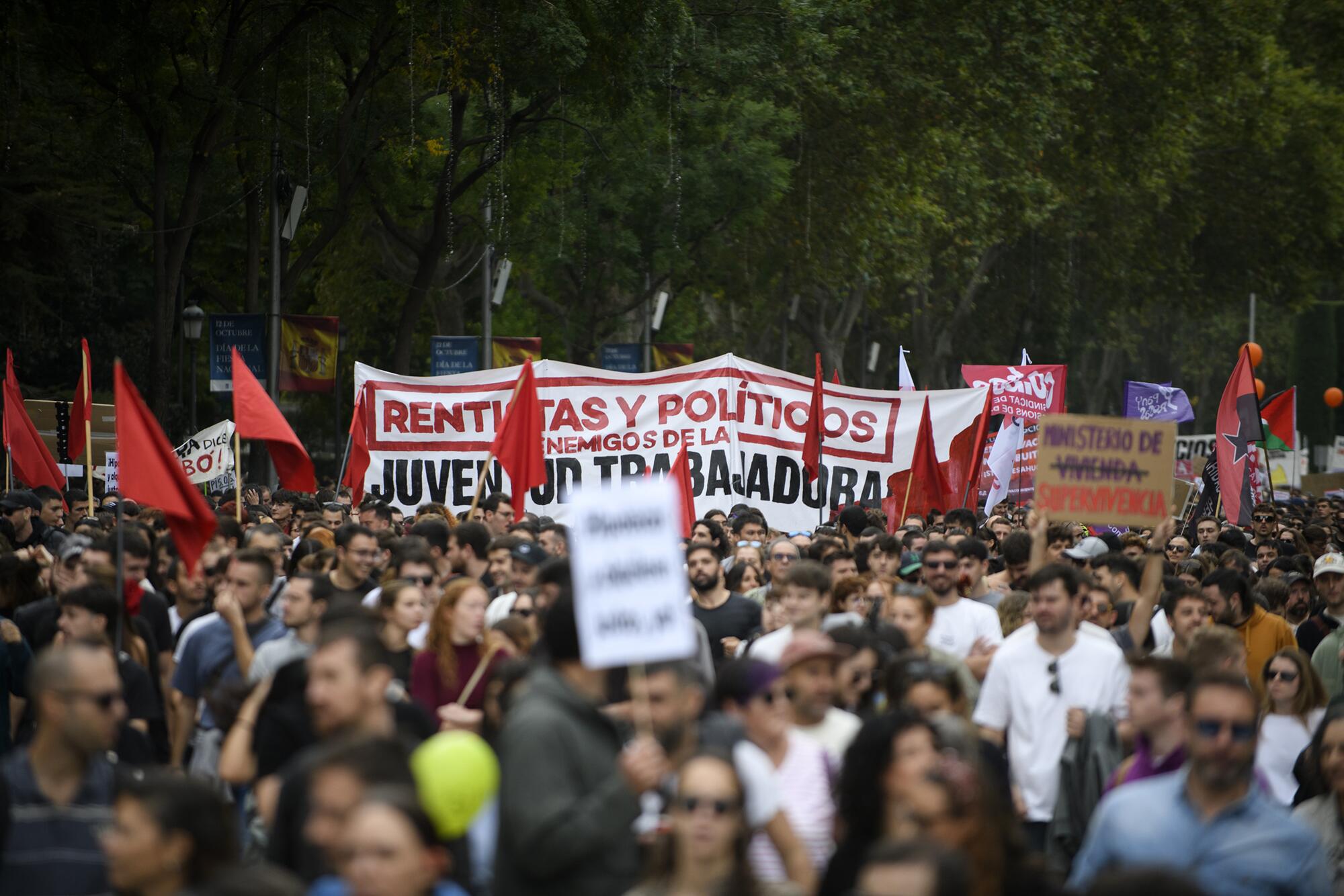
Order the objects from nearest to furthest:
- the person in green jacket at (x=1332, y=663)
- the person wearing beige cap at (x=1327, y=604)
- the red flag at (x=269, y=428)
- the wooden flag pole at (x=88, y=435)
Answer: the person in green jacket at (x=1332, y=663) < the person wearing beige cap at (x=1327, y=604) < the wooden flag pole at (x=88, y=435) < the red flag at (x=269, y=428)

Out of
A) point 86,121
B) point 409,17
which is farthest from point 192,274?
point 409,17

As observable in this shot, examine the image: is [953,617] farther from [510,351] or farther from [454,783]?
[510,351]

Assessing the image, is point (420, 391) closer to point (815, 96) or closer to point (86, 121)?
point (86, 121)

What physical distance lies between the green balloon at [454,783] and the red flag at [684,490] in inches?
375

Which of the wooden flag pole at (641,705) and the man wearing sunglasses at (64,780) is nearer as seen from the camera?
the wooden flag pole at (641,705)

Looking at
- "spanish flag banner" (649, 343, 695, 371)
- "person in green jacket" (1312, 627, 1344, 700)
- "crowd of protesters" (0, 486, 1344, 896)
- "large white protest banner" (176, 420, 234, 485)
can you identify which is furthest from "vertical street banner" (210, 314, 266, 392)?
"person in green jacket" (1312, 627, 1344, 700)

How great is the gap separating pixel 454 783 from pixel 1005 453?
15.3 meters

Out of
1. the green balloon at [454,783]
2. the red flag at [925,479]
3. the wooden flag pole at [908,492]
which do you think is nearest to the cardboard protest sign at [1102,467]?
the wooden flag pole at [908,492]

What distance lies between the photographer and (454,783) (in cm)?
395

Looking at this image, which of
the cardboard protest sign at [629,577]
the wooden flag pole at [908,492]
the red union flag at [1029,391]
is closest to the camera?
the cardboard protest sign at [629,577]

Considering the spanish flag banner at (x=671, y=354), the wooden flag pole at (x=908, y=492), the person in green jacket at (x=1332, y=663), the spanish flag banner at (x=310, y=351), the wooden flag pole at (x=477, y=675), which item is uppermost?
the spanish flag banner at (x=671, y=354)

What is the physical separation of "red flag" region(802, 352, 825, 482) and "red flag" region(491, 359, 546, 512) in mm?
2563

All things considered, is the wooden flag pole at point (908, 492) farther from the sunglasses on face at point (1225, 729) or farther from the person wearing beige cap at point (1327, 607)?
the sunglasses on face at point (1225, 729)

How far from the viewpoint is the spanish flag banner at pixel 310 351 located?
→ 78.7 feet
